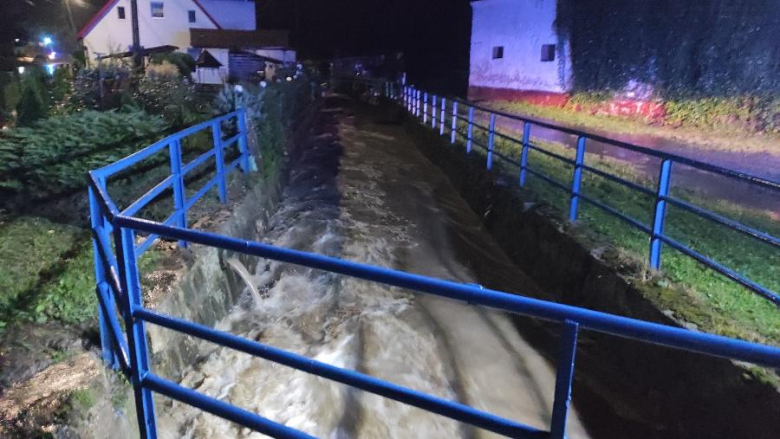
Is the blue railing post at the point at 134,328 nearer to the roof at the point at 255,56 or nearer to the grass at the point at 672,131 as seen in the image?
the grass at the point at 672,131

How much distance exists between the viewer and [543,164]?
10430mm

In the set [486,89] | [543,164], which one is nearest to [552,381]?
[543,164]

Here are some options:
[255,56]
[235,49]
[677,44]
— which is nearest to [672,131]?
[677,44]

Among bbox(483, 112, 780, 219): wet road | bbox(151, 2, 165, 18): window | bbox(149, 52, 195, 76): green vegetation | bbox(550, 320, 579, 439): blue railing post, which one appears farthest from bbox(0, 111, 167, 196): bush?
bbox(151, 2, 165, 18): window

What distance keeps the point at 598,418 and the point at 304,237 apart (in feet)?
15.9

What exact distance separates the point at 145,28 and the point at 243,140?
3895 cm

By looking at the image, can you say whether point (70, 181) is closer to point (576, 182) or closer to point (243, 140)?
point (243, 140)

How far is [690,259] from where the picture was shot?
5375 millimetres

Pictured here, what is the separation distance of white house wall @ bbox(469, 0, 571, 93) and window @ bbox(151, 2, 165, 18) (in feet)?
84.8

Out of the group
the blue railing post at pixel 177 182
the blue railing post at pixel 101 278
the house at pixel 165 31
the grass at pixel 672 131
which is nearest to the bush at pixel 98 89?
the blue railing post at pixel 177 182

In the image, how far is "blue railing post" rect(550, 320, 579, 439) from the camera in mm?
1819

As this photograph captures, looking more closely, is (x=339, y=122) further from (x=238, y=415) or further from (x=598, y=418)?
(x=238, y=415)

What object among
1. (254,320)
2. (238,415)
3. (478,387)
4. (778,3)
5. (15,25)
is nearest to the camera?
(238,415)

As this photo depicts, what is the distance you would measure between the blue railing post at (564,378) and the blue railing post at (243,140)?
23.1 ft
